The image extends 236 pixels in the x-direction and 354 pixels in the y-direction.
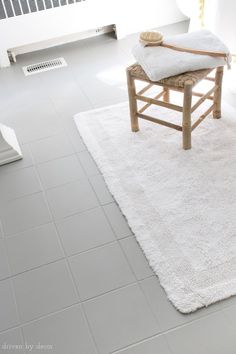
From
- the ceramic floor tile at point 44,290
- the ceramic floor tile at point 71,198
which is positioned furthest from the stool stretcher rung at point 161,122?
the ceramic floor tile at point 44,290

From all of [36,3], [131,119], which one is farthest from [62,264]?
[36,3]

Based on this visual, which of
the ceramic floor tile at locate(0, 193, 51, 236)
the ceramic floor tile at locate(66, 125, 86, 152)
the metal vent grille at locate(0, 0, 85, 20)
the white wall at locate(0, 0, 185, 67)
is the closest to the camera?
the ceramic floor tile at locate(0, 193, 51, 236)

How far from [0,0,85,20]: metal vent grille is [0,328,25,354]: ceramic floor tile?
2.19 meters

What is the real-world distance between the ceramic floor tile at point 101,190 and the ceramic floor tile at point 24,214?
0.23 m

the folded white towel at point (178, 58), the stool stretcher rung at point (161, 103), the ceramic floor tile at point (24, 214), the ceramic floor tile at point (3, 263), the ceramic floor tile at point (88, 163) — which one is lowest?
the ceramic floor tile at point (3, 263)

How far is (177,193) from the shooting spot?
1.74 metres

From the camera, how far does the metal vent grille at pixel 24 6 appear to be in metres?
2.73

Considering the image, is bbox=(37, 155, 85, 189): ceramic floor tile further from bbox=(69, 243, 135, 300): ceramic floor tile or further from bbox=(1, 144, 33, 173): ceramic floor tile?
bbox=(69, 243, 135, 300): ceramic floor tile

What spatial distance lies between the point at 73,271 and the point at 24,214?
1.30 feet

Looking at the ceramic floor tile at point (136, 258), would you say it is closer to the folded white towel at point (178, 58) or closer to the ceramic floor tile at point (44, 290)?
the ceramic floor tile at point (44, 290)

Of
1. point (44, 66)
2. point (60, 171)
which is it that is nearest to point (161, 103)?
point (60, 171)

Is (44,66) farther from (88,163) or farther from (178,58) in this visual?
(178,58)

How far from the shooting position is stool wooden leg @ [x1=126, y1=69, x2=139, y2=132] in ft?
6.44

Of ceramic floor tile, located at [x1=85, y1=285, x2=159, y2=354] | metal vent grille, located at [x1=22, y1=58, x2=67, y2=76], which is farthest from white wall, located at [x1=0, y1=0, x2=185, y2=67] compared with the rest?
ceramic floor tile, located at [x1=85, y1=285, x2=159, y2=354]
